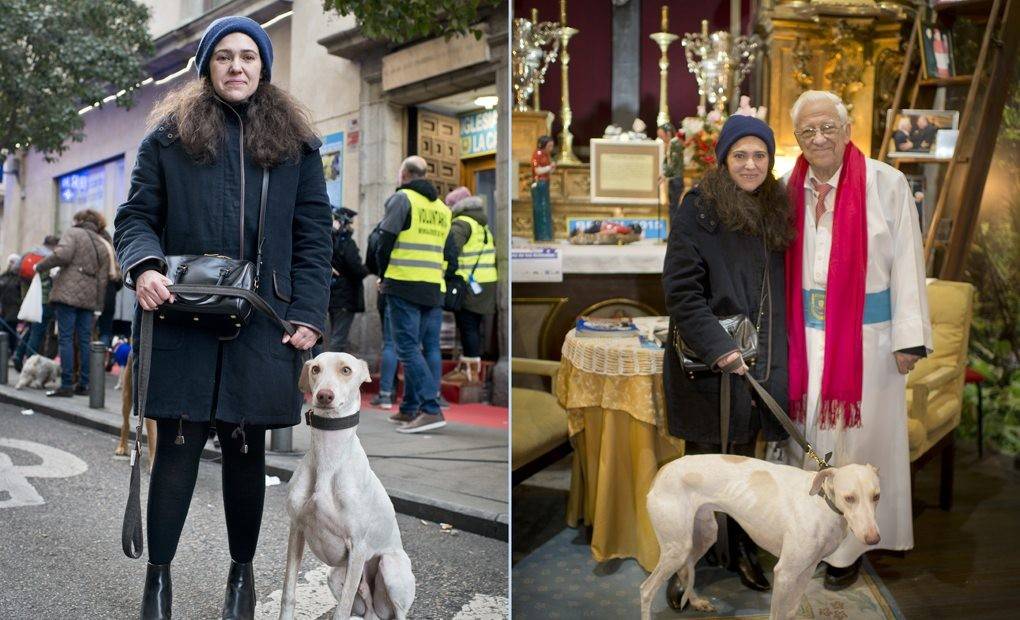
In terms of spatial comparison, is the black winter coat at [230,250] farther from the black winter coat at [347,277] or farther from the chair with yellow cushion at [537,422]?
the chair with yellow cushion at [537,422]

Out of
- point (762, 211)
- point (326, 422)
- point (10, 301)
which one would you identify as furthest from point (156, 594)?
point (762, 211)

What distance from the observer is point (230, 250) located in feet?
5.78

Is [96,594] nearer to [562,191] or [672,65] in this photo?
[562,191]

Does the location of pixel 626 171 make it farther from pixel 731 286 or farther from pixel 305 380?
pixel 305 380

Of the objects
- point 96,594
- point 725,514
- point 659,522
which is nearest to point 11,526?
point 96,594

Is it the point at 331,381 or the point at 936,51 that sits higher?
the point at 936,51

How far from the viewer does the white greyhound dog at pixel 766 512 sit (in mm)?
1811

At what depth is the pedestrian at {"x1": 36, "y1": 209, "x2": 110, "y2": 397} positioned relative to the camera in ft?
6.27

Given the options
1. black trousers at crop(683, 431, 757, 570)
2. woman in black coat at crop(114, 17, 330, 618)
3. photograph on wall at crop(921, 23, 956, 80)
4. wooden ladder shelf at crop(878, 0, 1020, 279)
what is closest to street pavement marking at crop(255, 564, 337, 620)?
woman in black coat at crop(114, 17, 330, 618)

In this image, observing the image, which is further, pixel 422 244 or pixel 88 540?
pixel 422 244

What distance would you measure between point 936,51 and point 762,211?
627 mm

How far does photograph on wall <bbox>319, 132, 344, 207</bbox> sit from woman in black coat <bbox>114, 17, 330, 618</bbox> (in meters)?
0.08

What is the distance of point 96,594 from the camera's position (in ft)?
6.14

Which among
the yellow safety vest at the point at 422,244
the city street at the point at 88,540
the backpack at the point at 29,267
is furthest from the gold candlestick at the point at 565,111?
the backpack at the point at 29,267
